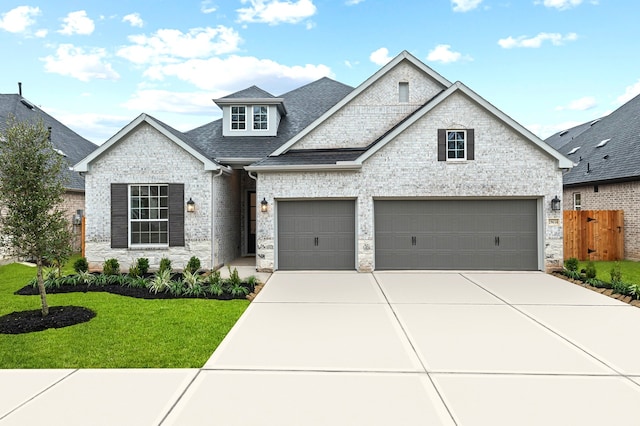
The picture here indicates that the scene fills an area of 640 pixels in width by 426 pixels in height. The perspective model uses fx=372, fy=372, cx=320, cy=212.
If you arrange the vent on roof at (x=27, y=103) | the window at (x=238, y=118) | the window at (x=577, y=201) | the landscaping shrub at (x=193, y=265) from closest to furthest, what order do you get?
the landscaping shrub at (x=193, y=265), the window at (x=238, y=118), the window at (x=577, y=201), the vent on roof at (x=27, y=103)

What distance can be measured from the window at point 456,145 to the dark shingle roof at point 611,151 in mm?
7679

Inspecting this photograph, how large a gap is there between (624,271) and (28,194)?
1629cm

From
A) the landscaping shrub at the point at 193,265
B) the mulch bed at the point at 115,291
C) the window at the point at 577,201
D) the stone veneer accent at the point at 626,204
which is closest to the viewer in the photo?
the mulch bed at the point at 115,291

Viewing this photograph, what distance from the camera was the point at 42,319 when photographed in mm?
6895

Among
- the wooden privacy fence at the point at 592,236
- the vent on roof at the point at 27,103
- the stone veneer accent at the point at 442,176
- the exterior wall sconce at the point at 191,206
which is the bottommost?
the wooden privacy fence at the point at 592,236

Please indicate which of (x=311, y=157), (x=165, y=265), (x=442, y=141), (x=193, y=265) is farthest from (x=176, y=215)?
(x=442, y=141)

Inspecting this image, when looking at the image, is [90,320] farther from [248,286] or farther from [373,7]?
[373,7]

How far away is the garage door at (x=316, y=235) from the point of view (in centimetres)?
1217

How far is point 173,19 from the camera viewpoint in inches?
618

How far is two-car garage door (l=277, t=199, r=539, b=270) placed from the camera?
39.4ft

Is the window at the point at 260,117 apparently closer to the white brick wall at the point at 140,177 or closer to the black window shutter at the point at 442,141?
the white brick wall at the point at 140,177

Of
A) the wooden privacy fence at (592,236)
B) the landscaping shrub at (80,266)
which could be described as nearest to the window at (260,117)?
the landscaping shrub at (80,266)

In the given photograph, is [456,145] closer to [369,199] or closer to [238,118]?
[369,199]

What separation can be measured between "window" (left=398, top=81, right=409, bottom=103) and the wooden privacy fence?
7846 millimetres
